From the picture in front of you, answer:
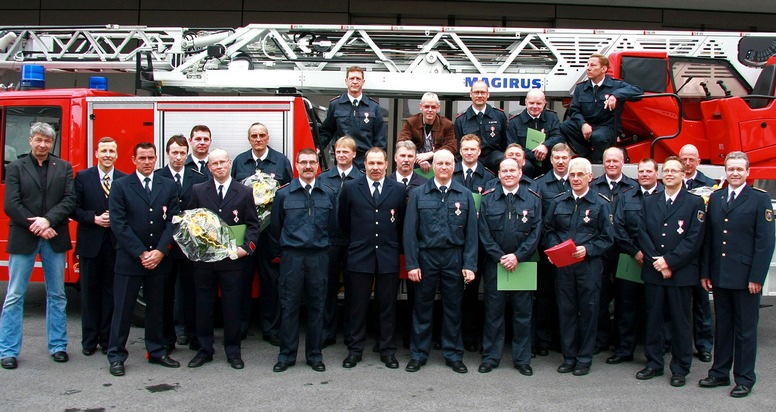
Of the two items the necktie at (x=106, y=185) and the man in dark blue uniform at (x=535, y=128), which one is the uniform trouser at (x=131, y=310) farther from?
the man in dark blue uniform at (x=535, y=128)

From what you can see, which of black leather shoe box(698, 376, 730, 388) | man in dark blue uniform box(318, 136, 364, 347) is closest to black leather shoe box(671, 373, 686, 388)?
black leather shoe box(698, 376, 730, 388)

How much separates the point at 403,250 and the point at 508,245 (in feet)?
2.94

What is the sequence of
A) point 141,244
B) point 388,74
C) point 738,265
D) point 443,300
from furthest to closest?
point 388,74 → point 443,300 → point 141,244 → point 738,265

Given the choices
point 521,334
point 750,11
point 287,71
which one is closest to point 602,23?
point 750,11

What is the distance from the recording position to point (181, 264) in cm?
569

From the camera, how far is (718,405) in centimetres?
483

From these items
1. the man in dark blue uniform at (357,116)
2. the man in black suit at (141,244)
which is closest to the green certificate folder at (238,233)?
the man in black suit at (141,244)

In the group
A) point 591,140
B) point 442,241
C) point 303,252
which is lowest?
point 303,252

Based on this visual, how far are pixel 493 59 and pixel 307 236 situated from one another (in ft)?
10.9

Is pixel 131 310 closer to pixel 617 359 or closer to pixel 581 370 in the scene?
pixel 581 370

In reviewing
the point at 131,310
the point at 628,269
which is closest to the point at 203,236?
the point at 131,310

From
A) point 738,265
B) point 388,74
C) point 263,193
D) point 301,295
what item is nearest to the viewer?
point 738,265

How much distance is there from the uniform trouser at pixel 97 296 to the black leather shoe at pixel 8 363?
0.56 m

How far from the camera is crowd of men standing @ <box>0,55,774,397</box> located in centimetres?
522
